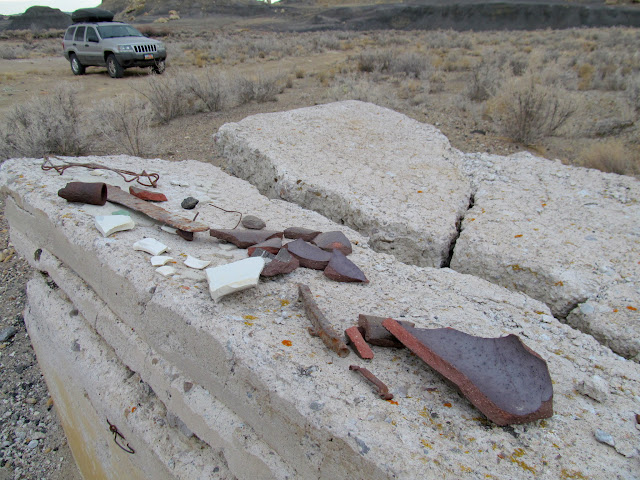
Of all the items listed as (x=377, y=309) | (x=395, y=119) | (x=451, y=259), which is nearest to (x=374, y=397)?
(x=377, y=309)

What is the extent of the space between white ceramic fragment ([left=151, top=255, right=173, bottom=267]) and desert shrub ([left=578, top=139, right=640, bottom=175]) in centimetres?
517

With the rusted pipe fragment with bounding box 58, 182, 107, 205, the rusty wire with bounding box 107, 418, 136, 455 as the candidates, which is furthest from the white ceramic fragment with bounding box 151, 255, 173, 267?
the rusty wire with bounding box 107, 418, 136, 455

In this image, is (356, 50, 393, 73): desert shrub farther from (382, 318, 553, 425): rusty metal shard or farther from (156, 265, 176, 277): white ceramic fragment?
(382, 318, 553, 425): rusty metal shard

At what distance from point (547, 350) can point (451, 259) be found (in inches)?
37.9

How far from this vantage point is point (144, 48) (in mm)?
11625

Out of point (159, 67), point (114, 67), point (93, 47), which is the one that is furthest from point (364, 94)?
point (93, 47)

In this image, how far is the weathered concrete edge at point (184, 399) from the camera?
4.79 feet

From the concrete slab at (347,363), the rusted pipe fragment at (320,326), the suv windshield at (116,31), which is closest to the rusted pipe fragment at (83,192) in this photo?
the concrete slab at (347,363)

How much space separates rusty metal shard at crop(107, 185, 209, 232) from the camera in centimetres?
221

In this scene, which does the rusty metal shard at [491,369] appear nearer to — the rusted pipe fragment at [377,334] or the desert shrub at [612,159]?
the rusted pipe fragment at [377,334]

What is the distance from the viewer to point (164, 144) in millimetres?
5898

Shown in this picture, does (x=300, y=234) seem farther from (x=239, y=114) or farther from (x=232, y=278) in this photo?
(x=239, y=114)

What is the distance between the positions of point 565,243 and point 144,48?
12.4 meters

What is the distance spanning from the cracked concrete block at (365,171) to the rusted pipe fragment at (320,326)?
1.06m
